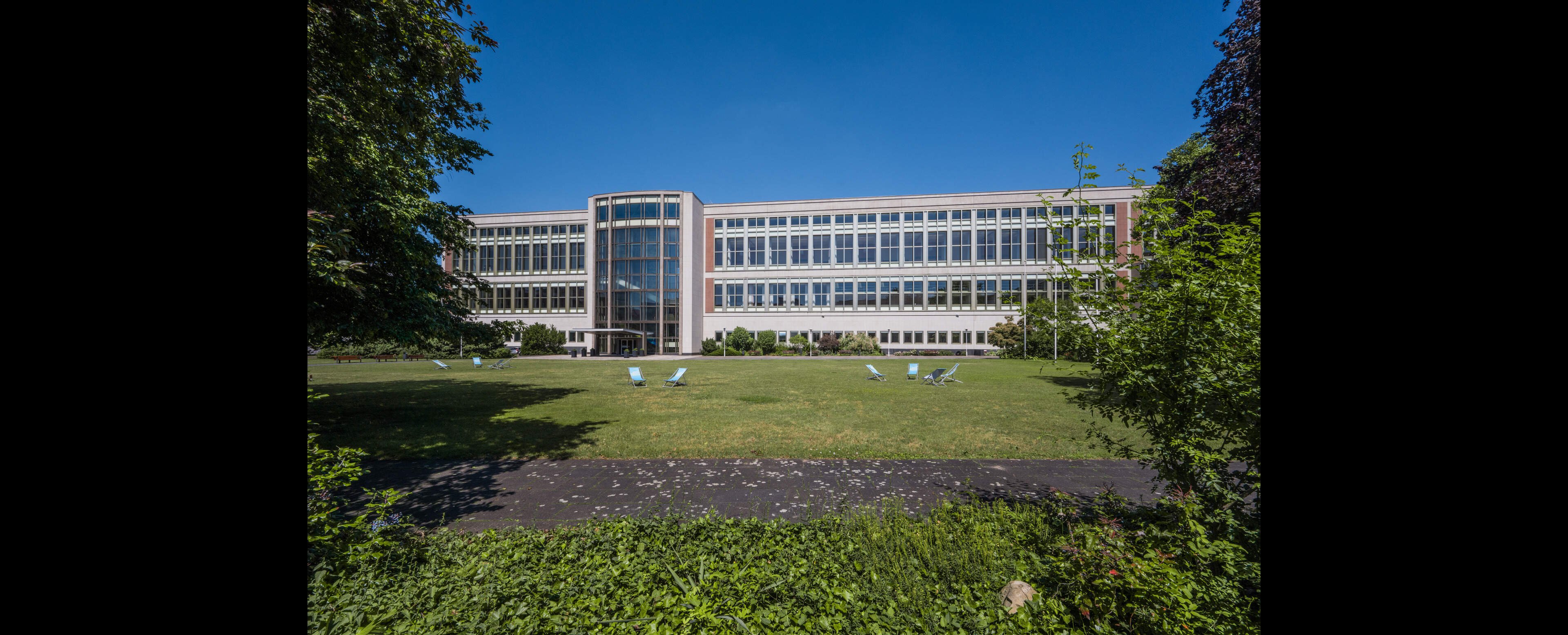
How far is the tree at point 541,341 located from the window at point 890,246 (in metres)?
30.3

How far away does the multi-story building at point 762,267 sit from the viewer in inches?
1802

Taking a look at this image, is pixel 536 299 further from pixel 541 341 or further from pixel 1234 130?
pixel 1234 130

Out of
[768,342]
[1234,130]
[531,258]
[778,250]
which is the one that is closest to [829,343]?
[768,342]

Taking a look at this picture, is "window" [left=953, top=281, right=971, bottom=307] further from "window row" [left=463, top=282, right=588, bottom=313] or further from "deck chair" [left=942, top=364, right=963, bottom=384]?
"window row" [left=463, top=282, right=588, bottom=313]

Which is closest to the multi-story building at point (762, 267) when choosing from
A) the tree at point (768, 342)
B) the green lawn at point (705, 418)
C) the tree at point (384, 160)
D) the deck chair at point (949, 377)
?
the tree at point (768, 342)

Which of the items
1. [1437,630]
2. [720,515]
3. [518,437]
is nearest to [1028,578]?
[720,515]

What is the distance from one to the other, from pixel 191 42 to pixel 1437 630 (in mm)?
2092

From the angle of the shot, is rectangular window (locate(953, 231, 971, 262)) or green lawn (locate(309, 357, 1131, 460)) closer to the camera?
green lawn (locate(309, 357, 1131, 460))

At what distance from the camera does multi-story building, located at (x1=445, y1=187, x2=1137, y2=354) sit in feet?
150

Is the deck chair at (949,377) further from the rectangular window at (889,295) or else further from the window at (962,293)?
the rectangular window at (889,295)

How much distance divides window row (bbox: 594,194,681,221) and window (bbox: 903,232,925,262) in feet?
68.3

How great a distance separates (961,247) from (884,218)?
286 inches

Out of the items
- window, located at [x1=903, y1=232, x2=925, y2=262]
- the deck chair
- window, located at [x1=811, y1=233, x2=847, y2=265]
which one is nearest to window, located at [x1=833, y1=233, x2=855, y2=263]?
window, located at [x1=811, y1=233, x2=847, y2=265]

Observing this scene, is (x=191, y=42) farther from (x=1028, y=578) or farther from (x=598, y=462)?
(x=598, y=462)
